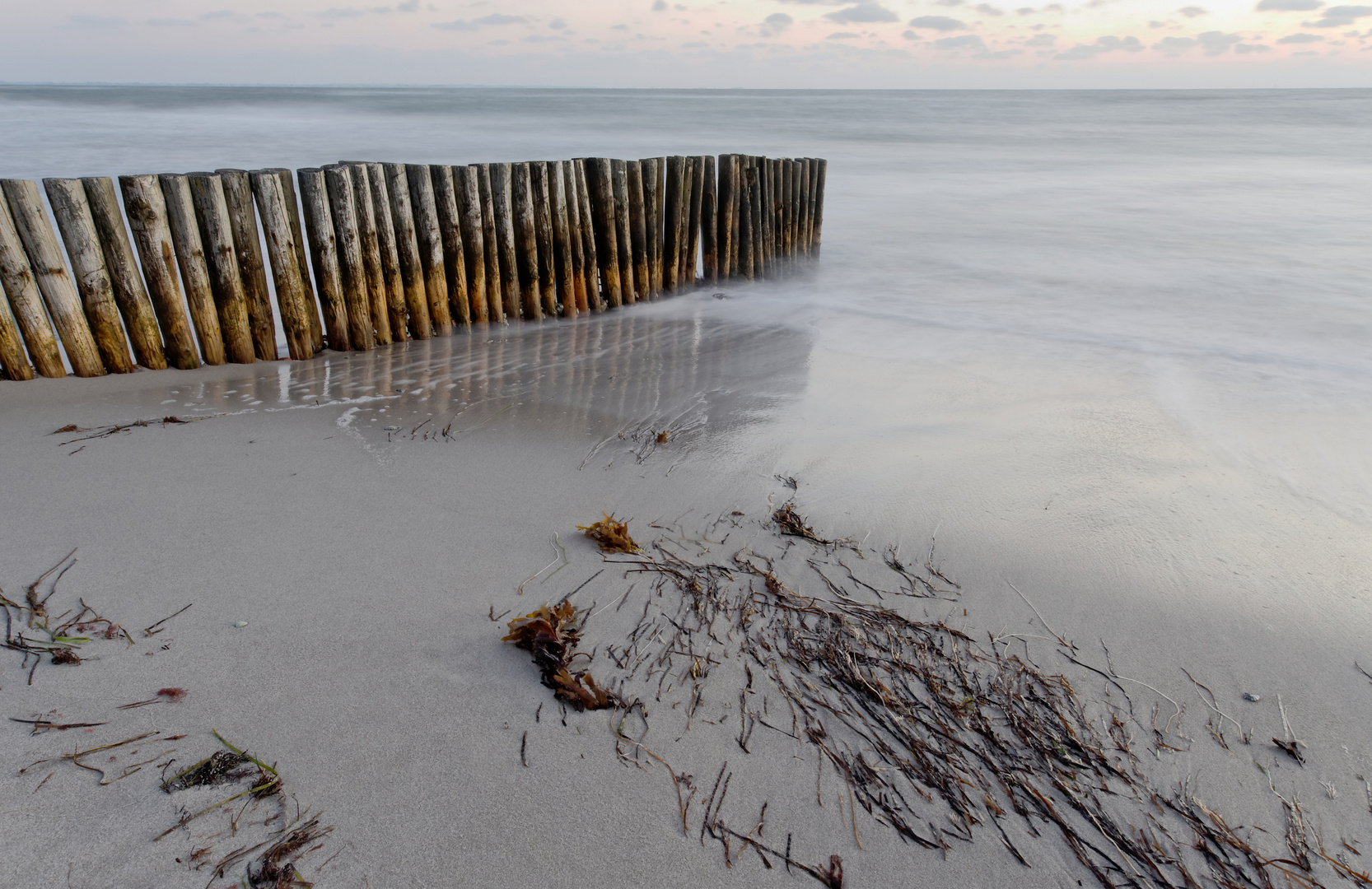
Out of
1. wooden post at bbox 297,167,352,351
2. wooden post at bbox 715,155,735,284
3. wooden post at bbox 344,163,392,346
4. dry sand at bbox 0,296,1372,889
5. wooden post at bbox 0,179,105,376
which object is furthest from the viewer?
wooden post at bbox 715,155,735,284

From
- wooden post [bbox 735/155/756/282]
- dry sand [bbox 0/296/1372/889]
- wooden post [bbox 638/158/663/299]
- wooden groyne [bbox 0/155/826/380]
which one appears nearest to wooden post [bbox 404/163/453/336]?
wooden groyne [bbox 0/155/826/380]

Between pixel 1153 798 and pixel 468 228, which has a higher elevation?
pixel 468 228

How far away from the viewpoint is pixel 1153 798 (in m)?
1.82

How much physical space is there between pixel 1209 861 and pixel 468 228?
16.6ft

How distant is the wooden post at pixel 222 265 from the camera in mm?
4172

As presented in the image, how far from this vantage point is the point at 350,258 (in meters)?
4.77

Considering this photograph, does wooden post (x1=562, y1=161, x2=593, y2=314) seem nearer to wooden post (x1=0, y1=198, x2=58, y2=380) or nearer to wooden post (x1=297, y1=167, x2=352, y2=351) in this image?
wooden post (x1=297, y1=167, x2=352, y2=351)

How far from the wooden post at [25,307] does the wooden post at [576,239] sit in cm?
318

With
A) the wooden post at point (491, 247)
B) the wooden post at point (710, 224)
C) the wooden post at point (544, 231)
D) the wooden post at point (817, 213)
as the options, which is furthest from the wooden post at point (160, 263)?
the wooden post at point (817, 213)

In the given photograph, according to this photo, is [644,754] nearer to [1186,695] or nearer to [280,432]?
[1186,695]

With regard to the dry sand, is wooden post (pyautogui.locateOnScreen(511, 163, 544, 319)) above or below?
above

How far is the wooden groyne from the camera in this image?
3.99 metres

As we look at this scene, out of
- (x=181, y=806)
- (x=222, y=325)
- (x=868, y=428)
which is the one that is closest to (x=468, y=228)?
(x=222, y=325)

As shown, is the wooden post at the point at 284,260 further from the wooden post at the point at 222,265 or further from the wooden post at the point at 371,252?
the wooden post at the point at 371,252
